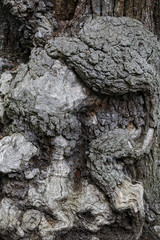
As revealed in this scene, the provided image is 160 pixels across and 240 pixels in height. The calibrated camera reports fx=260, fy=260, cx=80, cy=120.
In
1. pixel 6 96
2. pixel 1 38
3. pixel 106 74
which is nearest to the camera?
pixel 106 74

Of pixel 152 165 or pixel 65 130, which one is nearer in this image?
pixel 65 130

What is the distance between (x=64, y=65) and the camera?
1.45m

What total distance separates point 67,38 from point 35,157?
2.27 feet

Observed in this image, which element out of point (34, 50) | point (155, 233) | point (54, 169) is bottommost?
point (155, 233)

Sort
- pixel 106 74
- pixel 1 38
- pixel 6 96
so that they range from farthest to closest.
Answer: pixel 1 38
pixel 6 96
pixel 106 74

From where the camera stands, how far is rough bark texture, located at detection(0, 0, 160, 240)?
1397 mm

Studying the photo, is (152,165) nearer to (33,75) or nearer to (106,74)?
(106,74)

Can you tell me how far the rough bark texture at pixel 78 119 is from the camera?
A: 1.40 meters

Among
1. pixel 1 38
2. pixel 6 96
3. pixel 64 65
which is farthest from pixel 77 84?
pixel 1 38

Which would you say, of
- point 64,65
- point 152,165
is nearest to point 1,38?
point 64,65

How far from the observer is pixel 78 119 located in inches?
58.7

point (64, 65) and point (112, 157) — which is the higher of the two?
point (64, 65)

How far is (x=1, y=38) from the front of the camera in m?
1.73

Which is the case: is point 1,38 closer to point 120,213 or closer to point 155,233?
point 120,213
